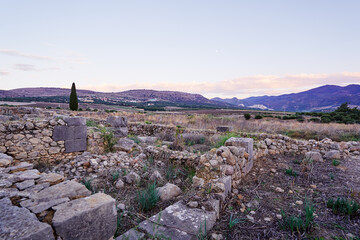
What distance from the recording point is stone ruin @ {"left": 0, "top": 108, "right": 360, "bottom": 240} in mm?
1770

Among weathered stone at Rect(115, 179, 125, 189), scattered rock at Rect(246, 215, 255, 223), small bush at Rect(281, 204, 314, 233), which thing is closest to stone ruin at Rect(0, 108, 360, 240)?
weathered stone at Rect(115, 179, 125, 189)

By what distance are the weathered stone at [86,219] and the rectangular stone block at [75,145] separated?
4.64 meters

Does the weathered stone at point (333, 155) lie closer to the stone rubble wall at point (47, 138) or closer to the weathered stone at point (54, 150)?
the stone rubble wall at point (47, 138)

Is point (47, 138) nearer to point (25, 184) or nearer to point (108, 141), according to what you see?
point (108, 141)

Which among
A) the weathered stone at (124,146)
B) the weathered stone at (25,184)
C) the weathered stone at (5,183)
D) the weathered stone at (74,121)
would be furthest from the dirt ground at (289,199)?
the weathered stone at (74,121)

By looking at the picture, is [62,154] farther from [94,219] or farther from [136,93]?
[136,93]

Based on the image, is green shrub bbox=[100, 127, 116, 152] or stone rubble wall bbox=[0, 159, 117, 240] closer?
stone rubble wall bbox=[0, 159, 117, 240]

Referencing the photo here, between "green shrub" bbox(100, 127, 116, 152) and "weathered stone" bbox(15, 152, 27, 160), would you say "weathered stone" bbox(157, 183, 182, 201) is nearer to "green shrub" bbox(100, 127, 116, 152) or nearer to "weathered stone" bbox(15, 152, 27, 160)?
"green shrub" bbox(100, 127, 116, 152)

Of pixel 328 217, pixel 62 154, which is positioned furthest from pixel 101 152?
pixel 328 217

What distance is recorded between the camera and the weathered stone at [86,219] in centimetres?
171

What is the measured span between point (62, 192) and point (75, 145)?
14.4 feet

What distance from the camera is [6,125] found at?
520cm

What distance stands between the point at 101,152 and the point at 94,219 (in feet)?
16.7

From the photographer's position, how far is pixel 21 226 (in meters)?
1.56
